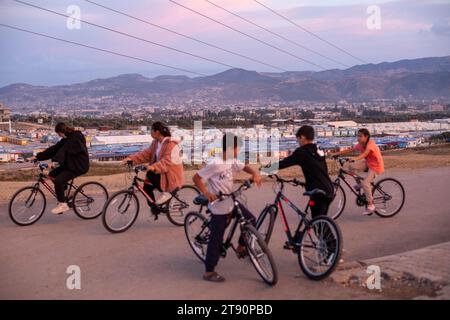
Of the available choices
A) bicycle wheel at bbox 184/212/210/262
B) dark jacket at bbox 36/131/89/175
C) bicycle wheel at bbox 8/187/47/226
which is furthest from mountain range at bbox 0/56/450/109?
bicycle wheel at bbox 184/212/210/262

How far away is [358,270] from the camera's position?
6.30 meters

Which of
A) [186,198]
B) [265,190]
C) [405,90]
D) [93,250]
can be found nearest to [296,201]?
[265,190]

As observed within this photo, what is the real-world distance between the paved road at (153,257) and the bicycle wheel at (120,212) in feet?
0.70

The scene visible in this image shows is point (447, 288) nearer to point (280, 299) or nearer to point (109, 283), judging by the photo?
point (280, 299)

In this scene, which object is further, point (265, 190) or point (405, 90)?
point (405, 90)

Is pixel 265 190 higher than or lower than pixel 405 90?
lower

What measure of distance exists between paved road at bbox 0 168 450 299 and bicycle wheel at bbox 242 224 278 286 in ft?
0.43

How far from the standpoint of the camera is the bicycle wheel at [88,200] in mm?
10234

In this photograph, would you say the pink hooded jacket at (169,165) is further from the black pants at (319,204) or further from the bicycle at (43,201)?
the black pants at (319,204)

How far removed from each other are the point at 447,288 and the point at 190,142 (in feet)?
64.5

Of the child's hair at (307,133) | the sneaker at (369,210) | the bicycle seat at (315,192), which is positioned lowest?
the sneaker at (369,210)

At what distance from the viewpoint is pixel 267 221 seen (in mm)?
6918

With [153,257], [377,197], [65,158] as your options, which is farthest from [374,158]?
[65,158]

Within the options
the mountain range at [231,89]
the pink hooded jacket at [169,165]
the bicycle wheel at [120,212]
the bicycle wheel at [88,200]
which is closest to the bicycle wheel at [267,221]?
the pink hooded jacket at [169,165]
